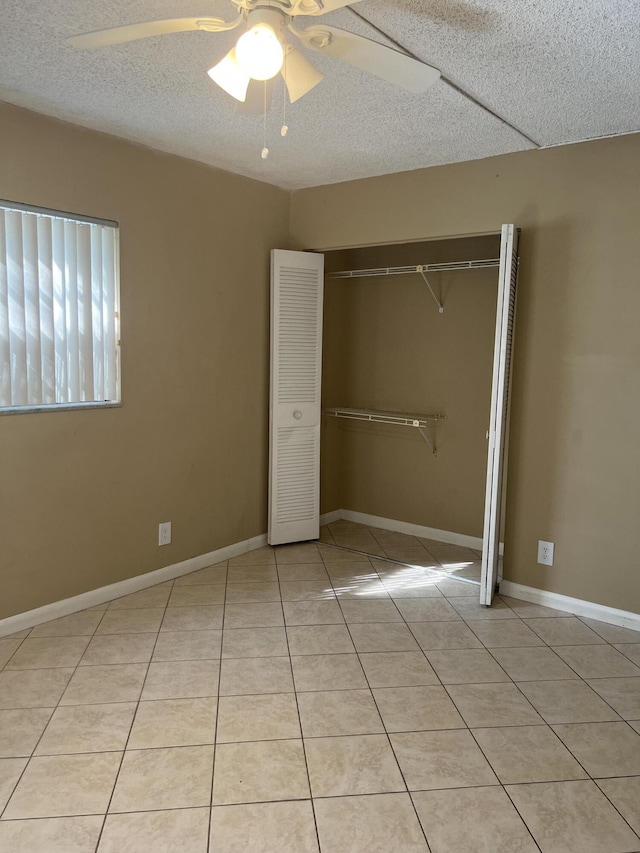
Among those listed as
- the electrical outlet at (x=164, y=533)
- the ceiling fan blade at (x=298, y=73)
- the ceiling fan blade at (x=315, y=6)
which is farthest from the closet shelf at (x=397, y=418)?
the ceiling fan blade at (x=315, y=6)

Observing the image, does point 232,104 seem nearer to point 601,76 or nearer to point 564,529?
point 601,76

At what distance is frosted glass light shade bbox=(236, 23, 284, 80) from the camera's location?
1527mm

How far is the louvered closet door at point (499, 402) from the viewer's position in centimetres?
312

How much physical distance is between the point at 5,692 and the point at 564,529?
8.74 feet

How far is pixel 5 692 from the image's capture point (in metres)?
2.42

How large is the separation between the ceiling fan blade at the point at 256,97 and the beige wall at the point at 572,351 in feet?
4.42

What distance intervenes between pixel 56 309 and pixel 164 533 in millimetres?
1360

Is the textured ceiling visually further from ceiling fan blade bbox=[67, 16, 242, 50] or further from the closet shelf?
the closet shelf

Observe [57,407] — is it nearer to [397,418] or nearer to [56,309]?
[56,309]

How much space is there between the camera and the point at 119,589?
335 cm

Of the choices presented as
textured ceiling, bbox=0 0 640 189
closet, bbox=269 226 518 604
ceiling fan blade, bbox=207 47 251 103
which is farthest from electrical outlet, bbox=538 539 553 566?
ceiling fan blade, bbox=207 47 251 103

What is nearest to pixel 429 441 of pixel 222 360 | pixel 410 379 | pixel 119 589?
pixel 410 379

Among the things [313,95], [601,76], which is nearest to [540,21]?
[601,76]

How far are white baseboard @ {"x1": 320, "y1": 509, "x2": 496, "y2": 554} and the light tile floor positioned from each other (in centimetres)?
97
